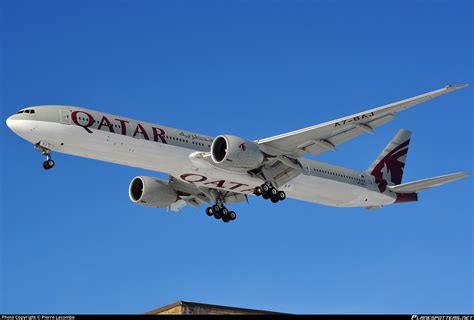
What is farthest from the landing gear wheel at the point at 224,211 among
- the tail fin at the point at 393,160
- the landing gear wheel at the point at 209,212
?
the tail fin at the point at 393,160

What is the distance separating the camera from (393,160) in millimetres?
56344

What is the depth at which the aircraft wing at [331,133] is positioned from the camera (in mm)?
42812

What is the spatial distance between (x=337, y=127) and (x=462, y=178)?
8688 millimetres

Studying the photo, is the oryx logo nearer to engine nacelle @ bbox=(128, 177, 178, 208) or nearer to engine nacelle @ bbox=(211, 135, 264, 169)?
engine nacelle @ bbox=(211, 135, 264, 169)

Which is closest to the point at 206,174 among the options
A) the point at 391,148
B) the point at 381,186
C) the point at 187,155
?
the point at 187,155

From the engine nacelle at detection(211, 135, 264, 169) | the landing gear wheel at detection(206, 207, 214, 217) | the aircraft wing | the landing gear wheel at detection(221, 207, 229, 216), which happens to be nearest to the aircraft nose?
the engine nacelle at detection(211, 135, 264, 169)

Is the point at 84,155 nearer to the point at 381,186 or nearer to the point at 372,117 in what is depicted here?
the point at 372,117

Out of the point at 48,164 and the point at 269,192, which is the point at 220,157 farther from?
the point at 48,164

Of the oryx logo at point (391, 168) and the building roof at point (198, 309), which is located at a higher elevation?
the oryx logo at point (391, 168)

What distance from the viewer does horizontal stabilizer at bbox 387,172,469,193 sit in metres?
47.7

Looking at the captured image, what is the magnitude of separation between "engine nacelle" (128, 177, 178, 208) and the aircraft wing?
26.0 ft

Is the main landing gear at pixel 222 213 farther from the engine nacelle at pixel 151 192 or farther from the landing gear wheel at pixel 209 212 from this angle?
the engine nacelle at pixel 151 192

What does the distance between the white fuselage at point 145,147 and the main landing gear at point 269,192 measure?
348 millimetres

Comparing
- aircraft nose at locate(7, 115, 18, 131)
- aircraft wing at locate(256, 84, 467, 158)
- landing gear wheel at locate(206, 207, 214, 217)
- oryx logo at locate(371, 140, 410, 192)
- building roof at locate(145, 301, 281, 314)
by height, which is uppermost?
oryx logo at locate(371, 140, 410, 192)
